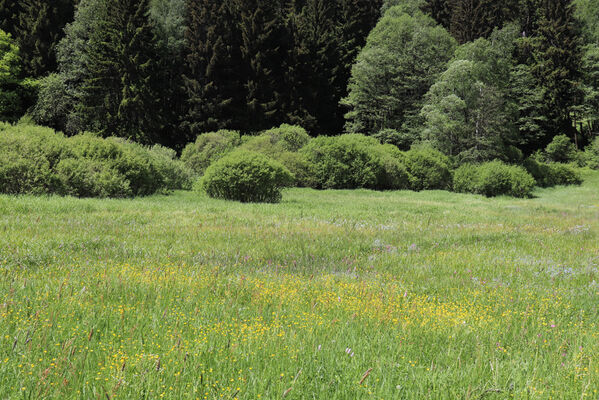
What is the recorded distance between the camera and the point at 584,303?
4918mm

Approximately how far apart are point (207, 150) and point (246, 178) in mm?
16702

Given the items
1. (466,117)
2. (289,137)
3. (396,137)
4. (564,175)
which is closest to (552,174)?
(564,175)

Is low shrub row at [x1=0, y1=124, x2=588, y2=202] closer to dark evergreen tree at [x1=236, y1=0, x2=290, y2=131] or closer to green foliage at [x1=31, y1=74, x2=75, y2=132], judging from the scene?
dark evergreen tree at [x1=236, y1=0, x2=290, y2=131]

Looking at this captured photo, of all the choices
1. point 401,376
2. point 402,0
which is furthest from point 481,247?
point 402,0

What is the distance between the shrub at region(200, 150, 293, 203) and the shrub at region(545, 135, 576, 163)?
157 feet

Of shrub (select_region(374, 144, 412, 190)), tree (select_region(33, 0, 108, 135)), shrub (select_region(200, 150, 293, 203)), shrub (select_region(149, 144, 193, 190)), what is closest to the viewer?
shrub (select_region(200, 150, 293, 203))

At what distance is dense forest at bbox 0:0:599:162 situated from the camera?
4191cm

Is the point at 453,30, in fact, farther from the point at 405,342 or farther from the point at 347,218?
the point at 405,342

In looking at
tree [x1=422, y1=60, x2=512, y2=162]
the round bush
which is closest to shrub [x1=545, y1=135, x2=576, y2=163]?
tree [x1=422, y1=60, x2=512, y2=162]

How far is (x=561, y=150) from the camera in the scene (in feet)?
169

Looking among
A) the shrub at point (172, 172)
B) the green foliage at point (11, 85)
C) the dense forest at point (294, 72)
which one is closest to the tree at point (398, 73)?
the dense forest at point (294, 72)

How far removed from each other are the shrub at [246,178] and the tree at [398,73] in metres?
30.4

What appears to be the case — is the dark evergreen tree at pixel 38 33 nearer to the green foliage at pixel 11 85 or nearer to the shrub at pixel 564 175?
the green foliage at pixel 11 85

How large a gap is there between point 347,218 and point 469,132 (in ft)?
110
